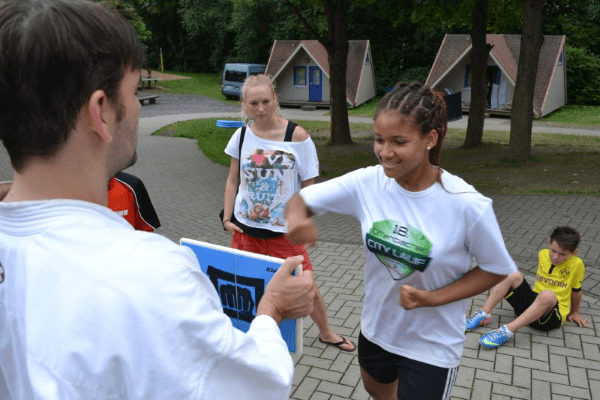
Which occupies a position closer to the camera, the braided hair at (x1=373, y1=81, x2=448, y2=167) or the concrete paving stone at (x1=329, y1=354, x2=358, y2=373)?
the braided hair at (x1=373, y1=81, x2=448, y2=167)

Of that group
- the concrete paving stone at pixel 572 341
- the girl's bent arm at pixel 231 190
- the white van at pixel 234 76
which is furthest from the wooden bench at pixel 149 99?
the concrete paving stone at pixel 572 341

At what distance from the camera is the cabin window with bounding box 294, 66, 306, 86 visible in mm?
33375

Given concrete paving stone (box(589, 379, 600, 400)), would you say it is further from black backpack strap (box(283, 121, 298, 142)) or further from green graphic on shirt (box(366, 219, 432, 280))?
black backpack strap (box(283, 121, 298, 142))

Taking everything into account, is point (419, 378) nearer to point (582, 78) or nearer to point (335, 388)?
point (335, 388)

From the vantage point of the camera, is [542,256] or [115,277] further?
[542,256]

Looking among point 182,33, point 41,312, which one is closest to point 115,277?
point 41,312

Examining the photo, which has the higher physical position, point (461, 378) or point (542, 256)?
point (542, 256)

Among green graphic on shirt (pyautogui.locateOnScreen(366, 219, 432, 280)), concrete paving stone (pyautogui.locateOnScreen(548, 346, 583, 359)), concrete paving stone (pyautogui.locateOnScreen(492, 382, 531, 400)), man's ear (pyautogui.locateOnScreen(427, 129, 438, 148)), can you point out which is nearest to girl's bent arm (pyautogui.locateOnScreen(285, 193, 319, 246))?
green graphic on shirt (pyautogui.locateOnScreen(366, 219, 432, 280))

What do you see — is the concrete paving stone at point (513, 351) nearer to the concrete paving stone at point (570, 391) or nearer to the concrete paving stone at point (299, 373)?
the concrete paving stone at point (570, 391)

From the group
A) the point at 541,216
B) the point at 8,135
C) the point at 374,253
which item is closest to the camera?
the point at 8,135

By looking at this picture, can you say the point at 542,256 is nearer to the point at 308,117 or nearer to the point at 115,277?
the point at 115,277

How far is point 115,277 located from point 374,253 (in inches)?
74.1

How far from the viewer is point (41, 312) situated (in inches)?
42.7

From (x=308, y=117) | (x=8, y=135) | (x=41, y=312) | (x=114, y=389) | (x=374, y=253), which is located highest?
(x=8, y=135)
